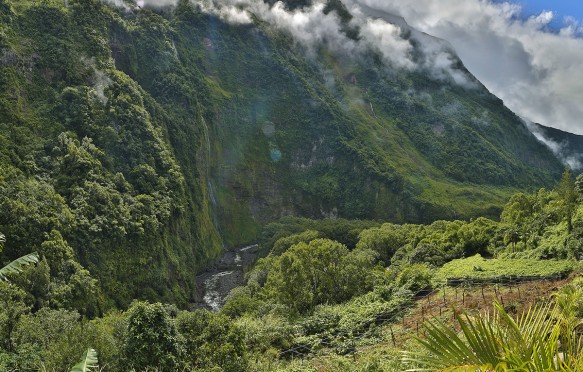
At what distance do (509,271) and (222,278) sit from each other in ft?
285

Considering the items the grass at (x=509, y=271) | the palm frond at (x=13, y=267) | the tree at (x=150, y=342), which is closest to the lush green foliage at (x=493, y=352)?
the palm frond at (x=13, y=267)

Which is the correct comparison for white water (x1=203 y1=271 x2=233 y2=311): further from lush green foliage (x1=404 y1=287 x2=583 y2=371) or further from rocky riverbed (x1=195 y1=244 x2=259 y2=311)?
lush green foliage (x1=404 y1=287 x2=583 y2=371)

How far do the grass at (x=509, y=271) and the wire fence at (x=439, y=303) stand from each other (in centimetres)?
23

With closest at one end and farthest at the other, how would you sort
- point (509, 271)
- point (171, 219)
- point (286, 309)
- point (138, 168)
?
1. point (509, 271)
2. point (286, 309)
3. point (138, 168)
4. point (171, 219)

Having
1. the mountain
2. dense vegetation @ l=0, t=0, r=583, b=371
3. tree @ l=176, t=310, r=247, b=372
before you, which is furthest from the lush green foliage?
the mountain

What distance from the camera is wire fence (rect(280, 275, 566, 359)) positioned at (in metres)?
31.1

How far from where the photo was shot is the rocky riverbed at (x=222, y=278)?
101m

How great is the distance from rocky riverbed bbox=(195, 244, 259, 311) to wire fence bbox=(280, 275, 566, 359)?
59.7 metres

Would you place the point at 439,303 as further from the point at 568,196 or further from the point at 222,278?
the point at 222,278

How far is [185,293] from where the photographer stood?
10144 centimetres

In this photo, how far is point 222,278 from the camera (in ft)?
382

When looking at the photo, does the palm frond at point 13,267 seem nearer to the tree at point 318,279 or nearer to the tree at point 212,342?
the tree at point 212,342

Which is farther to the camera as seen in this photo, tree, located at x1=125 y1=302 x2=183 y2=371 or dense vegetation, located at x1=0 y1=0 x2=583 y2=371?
dense vegetation, located at x1=0 y1=0 x2=583 y2=371

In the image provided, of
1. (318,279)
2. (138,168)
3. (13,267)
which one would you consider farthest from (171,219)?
(13,267)
